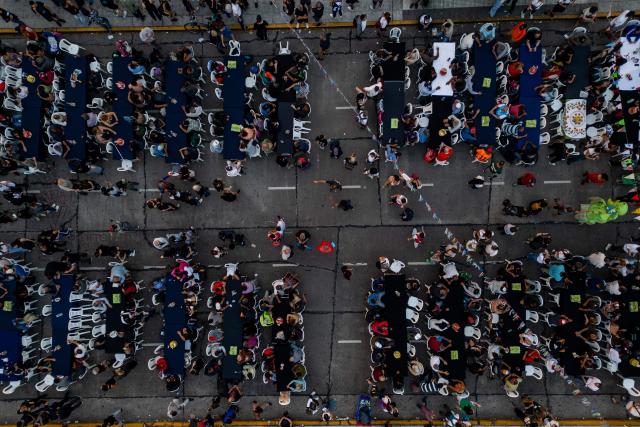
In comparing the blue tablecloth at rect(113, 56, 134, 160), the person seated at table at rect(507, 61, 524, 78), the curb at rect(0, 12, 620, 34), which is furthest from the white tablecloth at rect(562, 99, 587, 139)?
the blue tablecloth at rect(113, 56, 134, 160)

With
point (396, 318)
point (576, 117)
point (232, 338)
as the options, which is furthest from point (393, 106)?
point (232, 338)

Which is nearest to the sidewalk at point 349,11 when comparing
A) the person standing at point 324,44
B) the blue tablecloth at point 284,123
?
the person standing at point 324,44

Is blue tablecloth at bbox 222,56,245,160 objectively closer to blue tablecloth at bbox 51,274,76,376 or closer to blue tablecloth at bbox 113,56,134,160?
blue tablecloth at bbox 113,56,134,160

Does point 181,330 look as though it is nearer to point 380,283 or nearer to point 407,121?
point 380,283

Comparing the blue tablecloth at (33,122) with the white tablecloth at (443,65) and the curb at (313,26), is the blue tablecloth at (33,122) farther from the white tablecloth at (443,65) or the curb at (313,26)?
the white tablecloth at (443,65)

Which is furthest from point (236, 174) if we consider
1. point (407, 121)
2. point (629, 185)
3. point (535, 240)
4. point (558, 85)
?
point (629, 185)
